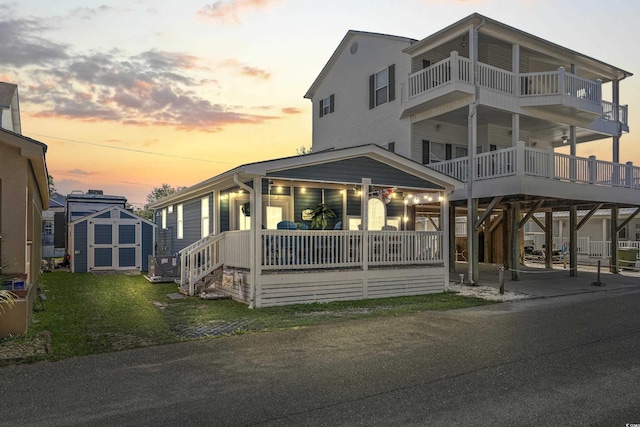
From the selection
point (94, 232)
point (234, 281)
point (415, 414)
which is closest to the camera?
point (415, 414)

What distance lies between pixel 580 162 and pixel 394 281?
31.0ft

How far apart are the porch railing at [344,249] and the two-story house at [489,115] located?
9.50 ft

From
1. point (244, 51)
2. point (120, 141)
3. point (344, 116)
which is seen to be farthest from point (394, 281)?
point (120, 141)

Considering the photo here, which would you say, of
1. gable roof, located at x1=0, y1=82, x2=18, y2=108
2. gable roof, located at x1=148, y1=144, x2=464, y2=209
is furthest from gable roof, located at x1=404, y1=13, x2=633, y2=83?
gable roof, located at x1=0, y1=82, x2=18, y2=108

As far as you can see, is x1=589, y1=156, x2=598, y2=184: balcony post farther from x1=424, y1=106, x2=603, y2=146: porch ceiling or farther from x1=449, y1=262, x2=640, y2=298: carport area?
x1=449, y1=262, x2=640, y2=298: carport area

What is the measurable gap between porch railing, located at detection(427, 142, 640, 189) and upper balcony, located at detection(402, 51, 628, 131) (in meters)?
2.19

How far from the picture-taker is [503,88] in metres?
16.4

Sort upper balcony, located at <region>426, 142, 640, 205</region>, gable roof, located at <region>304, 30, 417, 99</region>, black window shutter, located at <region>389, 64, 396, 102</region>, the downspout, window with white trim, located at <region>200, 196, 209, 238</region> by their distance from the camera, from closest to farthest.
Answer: the downspout, upper balcony, located at <region>426, 142, 640, 205</region>, window with white trim, located at <region>200, 196, 209, 238</region>, gable roof, located at <region>304, 30, 417, 99</region>, black window shutter, located at <region>389, 64, 396, 102</region>

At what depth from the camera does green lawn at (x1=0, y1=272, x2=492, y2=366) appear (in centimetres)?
695

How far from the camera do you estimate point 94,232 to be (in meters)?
19.0

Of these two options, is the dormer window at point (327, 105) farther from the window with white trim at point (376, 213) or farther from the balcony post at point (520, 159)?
the balcony post at point (520, 159)

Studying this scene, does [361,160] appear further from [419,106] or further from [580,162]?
[580,162]

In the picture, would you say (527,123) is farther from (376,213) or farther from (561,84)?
(376,213)

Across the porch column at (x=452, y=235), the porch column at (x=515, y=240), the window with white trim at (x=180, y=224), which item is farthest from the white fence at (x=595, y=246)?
the window with white trim at (x=180, y=224)
